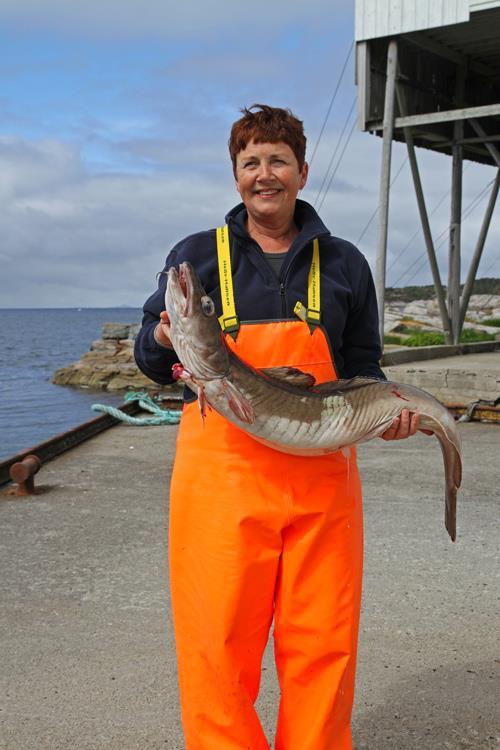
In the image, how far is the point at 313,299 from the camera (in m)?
2.90

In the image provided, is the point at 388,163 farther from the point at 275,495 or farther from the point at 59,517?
the point at 275,495

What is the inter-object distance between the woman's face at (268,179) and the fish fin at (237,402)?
70 cm

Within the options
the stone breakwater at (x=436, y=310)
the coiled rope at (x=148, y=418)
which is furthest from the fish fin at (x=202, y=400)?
the stone breakwater at (x=436, y=310)

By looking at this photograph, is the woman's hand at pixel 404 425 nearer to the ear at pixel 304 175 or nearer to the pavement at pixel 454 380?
the ear at pixel 304 175

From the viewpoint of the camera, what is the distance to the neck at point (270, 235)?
9.89ft

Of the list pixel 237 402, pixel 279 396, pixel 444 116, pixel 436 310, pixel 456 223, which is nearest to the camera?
pixel 237 402

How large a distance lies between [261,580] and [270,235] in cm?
120

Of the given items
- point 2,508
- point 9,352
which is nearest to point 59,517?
point 2,508

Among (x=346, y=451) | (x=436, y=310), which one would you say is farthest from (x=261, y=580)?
(x=436, y=310)

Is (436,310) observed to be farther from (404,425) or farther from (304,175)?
(404,425)

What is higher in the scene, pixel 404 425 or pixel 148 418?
pixel 404 425

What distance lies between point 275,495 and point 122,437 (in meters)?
7.56

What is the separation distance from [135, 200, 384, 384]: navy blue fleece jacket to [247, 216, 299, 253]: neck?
0.05 meters

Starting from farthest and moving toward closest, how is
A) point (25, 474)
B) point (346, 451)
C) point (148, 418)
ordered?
1. point (148, 418)
2. point (25, 474)
3. point (346, 451)
